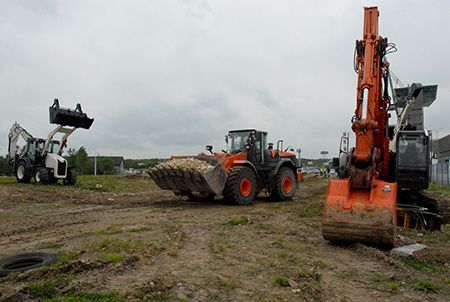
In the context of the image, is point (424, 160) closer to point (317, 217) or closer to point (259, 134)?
point (317, 217)

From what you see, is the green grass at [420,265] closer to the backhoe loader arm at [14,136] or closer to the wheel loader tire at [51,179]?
the wheel loader tire at [51,179]

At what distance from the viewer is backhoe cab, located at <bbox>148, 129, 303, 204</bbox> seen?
11.7 metres

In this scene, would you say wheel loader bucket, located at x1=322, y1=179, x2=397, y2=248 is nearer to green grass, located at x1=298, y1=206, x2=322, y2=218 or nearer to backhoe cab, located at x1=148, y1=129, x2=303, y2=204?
green grass, located at x1=298, y1=206, x2=322, y2=218

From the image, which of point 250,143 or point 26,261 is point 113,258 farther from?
point 250,143

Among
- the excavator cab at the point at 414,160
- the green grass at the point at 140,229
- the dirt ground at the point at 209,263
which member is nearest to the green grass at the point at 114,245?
the dirt ground at the point at 209,263

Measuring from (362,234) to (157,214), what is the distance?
19.1 feet

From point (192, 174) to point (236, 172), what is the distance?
1.50 metres

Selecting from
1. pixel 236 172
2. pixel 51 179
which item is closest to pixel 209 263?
pixel 236 172

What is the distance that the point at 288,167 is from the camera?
1529 cm

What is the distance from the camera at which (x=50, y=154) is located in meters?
20.0

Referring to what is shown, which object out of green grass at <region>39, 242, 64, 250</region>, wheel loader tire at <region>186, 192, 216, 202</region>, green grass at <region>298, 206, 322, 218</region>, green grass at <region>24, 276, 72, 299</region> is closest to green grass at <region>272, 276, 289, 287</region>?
green grass at <region>24, 276, 72, 299</region>

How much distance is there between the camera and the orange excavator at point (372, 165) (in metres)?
6.21

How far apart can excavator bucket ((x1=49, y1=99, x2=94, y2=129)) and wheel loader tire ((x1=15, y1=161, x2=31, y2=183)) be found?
2704 mm

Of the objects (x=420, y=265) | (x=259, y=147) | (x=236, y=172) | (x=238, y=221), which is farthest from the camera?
(x=259, y=147)
